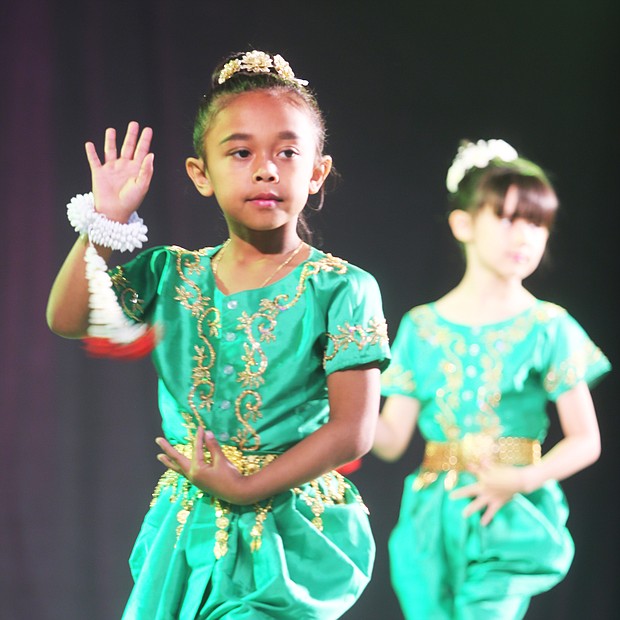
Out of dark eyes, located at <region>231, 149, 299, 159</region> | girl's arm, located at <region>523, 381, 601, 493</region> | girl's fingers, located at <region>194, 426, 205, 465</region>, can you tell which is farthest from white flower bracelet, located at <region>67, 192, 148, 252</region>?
girl's arm, located at <region>523, 381, 601, 493</region>

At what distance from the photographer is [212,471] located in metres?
1.96

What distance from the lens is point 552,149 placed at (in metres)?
3.86

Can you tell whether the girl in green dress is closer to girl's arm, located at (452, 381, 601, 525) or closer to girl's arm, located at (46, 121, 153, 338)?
girl's arm, located at (452, 381, 601, 525)

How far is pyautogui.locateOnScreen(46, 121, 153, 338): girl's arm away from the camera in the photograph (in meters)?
2.03

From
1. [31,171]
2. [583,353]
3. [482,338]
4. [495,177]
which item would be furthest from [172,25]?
[583,353]

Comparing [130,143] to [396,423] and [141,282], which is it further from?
[396,423]

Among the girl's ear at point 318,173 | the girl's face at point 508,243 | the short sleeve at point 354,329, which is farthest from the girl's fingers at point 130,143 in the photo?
the girl's face at point 508,243

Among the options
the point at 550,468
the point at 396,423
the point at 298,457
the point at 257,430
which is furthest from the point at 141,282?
the point at 550,468

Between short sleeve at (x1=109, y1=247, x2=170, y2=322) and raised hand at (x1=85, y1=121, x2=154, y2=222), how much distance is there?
4.6 inches

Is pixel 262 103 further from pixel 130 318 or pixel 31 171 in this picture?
pixel 31 171

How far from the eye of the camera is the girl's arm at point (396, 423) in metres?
3.23

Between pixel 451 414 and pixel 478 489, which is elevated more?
pixel 451 414

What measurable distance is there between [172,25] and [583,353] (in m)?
1.51

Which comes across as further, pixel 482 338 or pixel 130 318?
pixel 482 338
